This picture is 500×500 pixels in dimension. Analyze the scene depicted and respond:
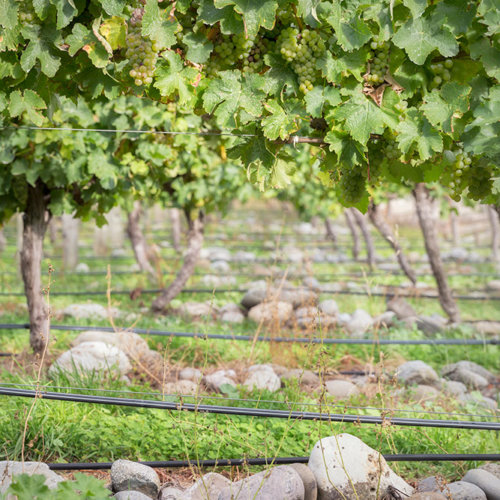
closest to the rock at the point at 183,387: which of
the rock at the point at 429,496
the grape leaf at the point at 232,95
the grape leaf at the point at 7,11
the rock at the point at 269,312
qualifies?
the rock at the point at 429,496

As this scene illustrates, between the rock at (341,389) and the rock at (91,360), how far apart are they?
61.4 inches

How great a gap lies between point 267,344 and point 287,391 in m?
1.45

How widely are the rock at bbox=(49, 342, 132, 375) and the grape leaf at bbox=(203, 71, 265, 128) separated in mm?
2240

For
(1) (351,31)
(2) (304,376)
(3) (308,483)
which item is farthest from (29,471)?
(2) (304,376)

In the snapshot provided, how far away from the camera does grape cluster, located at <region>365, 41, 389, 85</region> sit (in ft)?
8.42

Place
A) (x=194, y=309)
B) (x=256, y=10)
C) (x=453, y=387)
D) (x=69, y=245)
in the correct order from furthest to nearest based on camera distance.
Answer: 1. (x=69, y=245)
2. (x=194, y=309)
3. (x=453, y=387)
4. (x=256, y=10)

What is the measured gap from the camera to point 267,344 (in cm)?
591

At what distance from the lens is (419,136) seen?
2572 mm

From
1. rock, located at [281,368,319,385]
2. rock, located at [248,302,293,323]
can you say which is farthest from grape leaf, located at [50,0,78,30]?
rock, located at [248,302,293,323]

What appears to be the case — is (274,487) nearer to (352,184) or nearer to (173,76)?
(352,184)

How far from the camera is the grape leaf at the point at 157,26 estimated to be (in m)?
2.42

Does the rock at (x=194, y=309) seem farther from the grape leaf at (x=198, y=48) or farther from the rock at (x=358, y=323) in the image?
the grape leaf at (x=198, y=48)

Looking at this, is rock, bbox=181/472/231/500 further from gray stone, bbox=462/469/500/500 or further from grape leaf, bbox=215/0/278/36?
grape leaf, bbox=215/0/278/36

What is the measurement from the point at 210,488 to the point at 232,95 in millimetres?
1779
